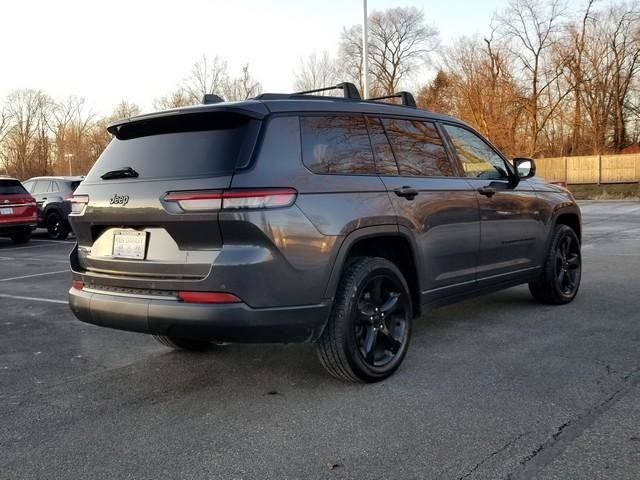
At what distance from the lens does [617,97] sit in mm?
39656

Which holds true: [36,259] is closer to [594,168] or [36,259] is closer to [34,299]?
[34,299]

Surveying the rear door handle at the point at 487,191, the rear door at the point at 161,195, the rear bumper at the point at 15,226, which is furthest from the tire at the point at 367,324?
the rear bumper at the point at 15,226

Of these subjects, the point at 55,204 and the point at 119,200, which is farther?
the point at 55,204

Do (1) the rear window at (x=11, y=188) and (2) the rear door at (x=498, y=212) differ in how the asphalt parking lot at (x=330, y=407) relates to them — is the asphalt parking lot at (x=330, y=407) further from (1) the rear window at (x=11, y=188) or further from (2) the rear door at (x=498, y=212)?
(1) the rear window at (x=11, y=188)

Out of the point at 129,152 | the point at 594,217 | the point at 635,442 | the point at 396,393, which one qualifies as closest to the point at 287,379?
the point at 396,393

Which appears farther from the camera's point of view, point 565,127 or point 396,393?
point 565,127

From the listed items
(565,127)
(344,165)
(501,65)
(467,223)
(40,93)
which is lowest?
(467,223)

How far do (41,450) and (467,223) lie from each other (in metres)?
3.27


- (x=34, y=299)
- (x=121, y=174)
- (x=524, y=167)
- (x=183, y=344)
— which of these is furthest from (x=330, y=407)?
(x=34, y=299)

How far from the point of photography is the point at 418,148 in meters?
4.59

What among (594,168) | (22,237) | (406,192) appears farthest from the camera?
(594,168)

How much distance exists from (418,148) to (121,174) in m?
2.12

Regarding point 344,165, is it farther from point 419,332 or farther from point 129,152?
point 419,332

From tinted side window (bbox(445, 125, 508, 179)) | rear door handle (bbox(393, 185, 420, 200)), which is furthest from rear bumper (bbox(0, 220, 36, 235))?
rear door handle (bbox(393, 185, 420, 200))
